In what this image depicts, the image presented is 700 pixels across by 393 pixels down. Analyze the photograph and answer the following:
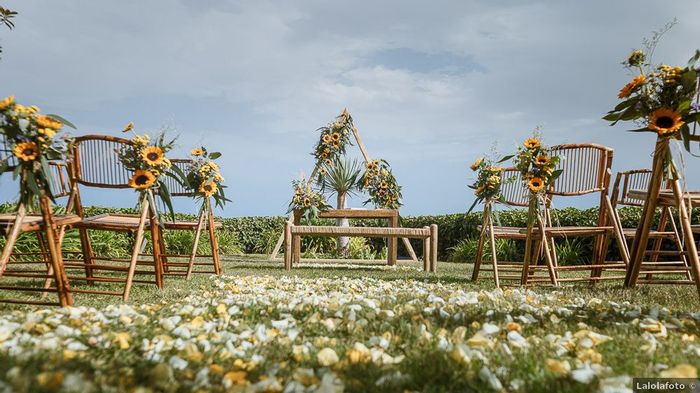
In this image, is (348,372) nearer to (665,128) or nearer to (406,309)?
(406,309)

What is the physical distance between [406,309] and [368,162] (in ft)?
22.9

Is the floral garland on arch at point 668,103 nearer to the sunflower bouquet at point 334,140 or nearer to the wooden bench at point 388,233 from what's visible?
the wooden bench at point 388,233

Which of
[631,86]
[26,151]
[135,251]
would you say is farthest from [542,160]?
[26,151]

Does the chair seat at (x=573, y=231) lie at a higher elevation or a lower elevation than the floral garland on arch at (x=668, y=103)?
lower

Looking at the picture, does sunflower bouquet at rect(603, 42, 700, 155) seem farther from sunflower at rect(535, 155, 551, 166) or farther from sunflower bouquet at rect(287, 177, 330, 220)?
sunflower bouquet at rect(287, 177, 330, 220)

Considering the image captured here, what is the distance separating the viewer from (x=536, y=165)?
4.68 meters

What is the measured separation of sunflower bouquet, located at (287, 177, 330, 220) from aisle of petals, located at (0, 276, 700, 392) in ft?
17.7

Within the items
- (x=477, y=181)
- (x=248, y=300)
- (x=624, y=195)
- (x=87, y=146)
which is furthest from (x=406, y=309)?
(x=624, y=195)

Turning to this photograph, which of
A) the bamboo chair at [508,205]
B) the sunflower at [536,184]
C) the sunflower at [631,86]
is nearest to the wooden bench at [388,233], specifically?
the bamboo chair at [508,205]

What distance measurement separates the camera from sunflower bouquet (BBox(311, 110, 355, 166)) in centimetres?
978

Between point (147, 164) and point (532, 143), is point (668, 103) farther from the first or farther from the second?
point (147, 164)

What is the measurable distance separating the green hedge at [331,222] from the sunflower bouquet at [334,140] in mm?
1816

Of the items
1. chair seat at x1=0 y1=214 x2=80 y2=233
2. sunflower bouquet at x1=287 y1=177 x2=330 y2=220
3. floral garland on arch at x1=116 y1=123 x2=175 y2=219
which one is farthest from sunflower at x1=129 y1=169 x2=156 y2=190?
sunflower bouquet at x1=287 y1=177 x2=330 y2=220

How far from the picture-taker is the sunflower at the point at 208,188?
524 centimetres
